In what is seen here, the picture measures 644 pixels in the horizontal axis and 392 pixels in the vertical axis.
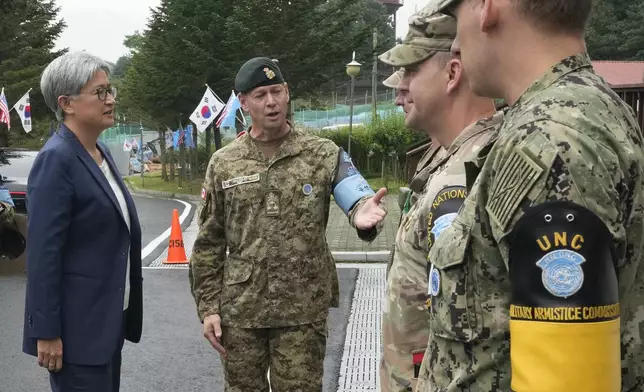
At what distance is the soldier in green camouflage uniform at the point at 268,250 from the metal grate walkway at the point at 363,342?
174 centimetres

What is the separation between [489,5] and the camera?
123cm

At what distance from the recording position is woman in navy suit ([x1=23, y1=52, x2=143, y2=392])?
273 centimetres

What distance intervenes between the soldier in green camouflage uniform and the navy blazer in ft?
1.41

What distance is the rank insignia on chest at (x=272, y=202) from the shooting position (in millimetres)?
3148

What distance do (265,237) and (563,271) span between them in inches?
86.0

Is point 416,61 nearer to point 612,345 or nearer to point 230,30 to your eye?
point 612,345

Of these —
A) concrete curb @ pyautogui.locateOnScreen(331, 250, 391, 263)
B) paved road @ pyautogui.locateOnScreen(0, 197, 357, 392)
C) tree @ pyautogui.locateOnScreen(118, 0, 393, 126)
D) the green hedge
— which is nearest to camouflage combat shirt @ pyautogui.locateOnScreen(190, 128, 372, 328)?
paved road @ pyautogui.locateOnScreen(0, 197, 357, 392)

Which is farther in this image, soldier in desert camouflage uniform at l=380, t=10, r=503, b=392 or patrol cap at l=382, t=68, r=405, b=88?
patrol cap at l=382, t=68, r=405, b=88

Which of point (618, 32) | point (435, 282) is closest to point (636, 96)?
point (435, 282)

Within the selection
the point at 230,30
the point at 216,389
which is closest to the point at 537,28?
the point at 216,389

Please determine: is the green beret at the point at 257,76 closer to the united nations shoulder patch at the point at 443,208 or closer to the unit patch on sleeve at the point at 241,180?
the unit patch on sleeve at the point at 241,180

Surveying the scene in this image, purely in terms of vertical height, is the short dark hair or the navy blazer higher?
the short dark hair

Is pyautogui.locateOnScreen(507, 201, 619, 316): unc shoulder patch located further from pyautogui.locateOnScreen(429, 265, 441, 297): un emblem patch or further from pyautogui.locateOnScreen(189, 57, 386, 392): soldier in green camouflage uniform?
pyautogui.locateOnScreen(189, 57, 386, 392): soldier in green camouflage uniform

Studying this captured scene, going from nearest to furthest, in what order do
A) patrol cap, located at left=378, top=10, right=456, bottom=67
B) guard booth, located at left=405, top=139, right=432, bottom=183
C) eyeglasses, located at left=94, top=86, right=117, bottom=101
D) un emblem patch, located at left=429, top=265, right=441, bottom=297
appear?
un emblem patch, located at left=429, top=265, right=441, bottom=297 < patrol cap, located at left=378, top=10, right=456, bottom=67 < eyeglasses, located at left=94, top=86, right=117, bottom=101 < guard booth, located at left=405, top=139, right=432, bottom=183
